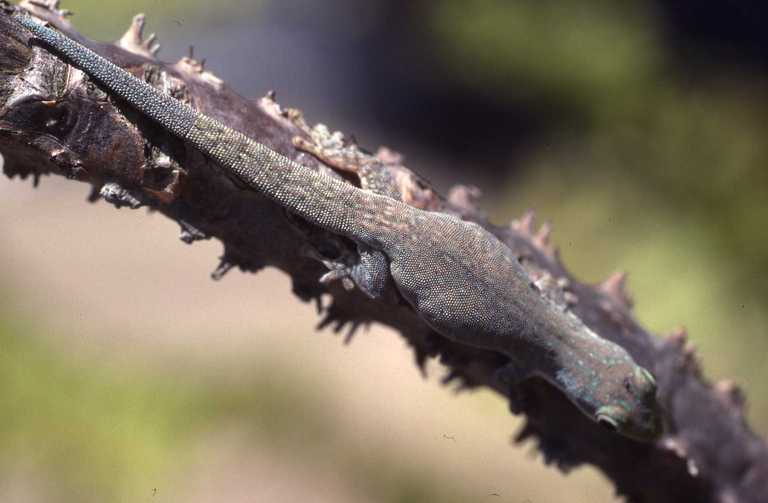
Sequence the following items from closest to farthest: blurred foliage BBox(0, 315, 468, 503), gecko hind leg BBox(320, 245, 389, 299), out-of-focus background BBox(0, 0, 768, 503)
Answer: gecko hind leg BBox(320, 245, 389, 299) → blurred foliage BBox(0, 315, 468, 503) → out-of-focus background BBox(0, 0, 768, 503)

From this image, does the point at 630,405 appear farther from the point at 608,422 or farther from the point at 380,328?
the point at 380,328

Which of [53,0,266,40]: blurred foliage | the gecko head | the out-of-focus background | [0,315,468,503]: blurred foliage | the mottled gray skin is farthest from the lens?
[53,0,266,40]: blurred foliage

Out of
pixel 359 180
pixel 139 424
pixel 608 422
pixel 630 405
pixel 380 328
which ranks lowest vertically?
pixel 139 424

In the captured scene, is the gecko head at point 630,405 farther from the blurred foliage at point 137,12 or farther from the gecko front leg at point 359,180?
Answer: the blurred foliage at point 137,12

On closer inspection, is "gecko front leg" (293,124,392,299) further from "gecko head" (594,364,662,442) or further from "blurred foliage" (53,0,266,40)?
"blurred foliage" (53,0,266,40)

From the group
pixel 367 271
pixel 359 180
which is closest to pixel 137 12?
pixel 359 180

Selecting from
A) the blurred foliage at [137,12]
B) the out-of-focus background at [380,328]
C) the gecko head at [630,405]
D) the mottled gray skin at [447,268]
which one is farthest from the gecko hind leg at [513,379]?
the blurred foliage at [137,12]

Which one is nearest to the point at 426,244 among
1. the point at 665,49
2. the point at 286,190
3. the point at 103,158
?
the point at 286,190

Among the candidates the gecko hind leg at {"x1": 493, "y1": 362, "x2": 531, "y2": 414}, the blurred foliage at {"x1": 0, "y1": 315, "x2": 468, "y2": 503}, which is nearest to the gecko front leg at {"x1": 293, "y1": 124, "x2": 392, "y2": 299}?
the gecko hind leg at {"x1": 493, "y1": 362, "x2": 531, "y2": 414}
